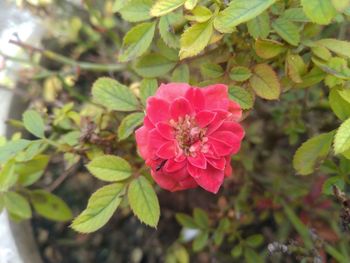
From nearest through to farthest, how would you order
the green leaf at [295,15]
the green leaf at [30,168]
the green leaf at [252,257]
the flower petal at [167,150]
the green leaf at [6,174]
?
the flower petal at [167,150] < the green leaf at [295,15] < the green leaf at [6,174] < the green leaf at [30,168] < the green leaf at [252,257]

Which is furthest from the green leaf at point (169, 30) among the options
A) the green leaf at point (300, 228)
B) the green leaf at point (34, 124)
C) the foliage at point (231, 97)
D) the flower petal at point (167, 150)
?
the green leaf at point (300, 228)

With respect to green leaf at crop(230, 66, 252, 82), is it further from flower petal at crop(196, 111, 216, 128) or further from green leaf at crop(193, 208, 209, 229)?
green leaf at crop(193, 208, 209, 229)

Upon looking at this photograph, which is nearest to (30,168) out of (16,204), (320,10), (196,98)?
(16,204)

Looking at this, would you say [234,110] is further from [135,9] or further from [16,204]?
[16,204]

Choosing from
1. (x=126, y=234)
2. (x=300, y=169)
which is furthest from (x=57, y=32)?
(x=300, y=169)

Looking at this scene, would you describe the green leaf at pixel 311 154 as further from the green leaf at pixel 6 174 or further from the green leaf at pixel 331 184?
the green leaf at pixel 6 174

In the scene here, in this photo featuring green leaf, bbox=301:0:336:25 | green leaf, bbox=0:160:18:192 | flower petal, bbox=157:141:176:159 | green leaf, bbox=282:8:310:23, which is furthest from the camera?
green leaf, bbox=0:160:18:192

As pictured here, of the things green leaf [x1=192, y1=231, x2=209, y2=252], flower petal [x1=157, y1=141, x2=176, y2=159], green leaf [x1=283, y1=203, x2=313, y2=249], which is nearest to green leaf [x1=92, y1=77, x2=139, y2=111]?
flower petal [x1=157, y1=141, x2=176, y2=159]
